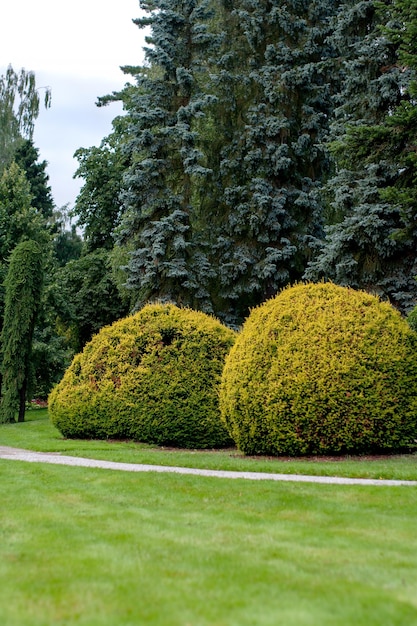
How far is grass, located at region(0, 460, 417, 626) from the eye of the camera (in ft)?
12.2

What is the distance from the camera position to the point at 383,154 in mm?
15648

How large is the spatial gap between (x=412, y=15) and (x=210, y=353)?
25.7 ft

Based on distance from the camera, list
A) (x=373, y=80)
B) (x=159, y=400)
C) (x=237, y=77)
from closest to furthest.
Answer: (x=159, y=400), (x=373, y=80), (x=237, y=77)

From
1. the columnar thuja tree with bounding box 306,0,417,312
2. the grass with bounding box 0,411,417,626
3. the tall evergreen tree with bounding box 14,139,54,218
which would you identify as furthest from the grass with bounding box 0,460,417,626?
the tall evergreen tree with bounding box 14,139,54,218

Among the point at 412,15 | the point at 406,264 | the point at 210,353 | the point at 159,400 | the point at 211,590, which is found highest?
the point at 412,15

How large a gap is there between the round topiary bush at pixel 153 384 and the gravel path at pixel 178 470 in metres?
2.61

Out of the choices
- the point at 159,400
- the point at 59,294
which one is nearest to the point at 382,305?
the point at 159,400

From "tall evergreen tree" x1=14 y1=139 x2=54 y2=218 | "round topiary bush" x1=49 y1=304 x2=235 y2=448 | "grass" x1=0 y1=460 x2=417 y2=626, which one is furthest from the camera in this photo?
"tall evergreen tree" x1=14 y1=139 x2=54 y2=218

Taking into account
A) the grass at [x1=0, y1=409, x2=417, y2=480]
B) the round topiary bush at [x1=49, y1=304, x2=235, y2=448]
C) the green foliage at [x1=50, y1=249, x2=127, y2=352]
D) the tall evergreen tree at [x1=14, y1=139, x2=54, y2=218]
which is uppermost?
the tall evergreen tree at [x1=14, y1=139, x2=54, y2=218]

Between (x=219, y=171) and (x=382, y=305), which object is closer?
(x=382, y=305)

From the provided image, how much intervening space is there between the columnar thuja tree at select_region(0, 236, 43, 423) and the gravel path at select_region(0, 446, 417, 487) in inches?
389

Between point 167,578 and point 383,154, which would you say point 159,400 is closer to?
point 383,154

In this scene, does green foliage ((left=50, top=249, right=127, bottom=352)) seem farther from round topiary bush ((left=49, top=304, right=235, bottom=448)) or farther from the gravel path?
the gravel path

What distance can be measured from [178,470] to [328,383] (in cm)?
312
